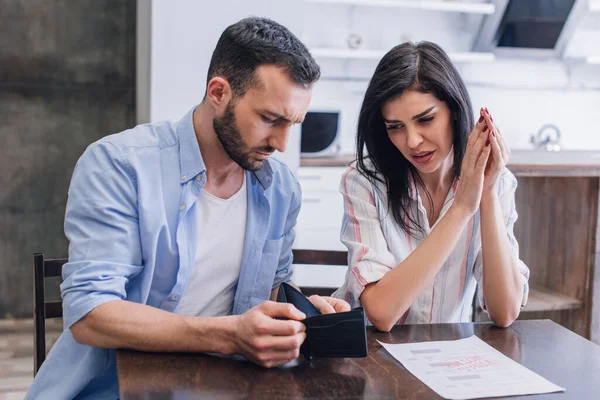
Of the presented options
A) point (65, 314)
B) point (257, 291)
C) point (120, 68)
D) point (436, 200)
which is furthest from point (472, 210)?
point (120, 68)

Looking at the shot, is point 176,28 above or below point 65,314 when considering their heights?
above

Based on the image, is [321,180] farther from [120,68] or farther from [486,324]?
[486,324]

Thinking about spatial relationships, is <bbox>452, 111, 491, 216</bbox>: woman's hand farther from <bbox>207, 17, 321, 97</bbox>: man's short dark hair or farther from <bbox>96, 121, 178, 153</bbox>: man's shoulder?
<bbox>96, 121, 178, 153</bbox>: man's shoulder

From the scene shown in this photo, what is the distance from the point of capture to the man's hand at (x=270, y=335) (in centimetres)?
124

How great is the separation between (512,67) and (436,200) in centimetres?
369

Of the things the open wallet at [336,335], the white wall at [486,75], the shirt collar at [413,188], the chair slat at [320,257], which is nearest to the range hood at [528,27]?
the white wall at [486,75]

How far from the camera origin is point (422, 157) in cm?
176

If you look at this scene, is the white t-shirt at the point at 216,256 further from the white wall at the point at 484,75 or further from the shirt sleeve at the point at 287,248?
the white wall at the point at 484,75

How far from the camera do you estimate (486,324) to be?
1.61 metres

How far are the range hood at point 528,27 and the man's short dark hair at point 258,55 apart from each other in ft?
12.1

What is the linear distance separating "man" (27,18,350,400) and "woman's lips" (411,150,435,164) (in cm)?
33

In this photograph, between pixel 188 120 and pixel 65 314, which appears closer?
pixel 65 314

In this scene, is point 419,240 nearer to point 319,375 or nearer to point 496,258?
point 496,258

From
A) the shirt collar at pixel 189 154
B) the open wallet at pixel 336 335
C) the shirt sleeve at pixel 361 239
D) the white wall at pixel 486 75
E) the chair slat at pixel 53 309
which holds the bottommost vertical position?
the chair slat at pixel 53 309
